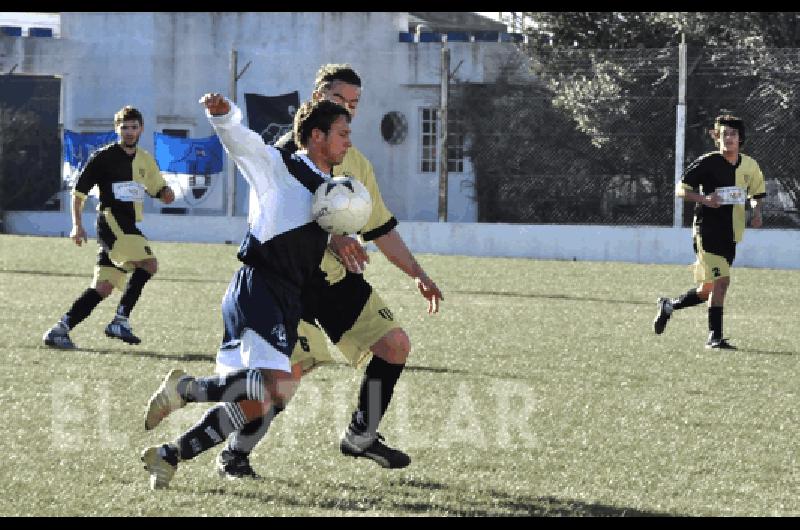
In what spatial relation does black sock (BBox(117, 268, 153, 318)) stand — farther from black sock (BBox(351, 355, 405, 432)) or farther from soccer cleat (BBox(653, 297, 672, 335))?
black sock (BBox(351, 355, 405, 432))

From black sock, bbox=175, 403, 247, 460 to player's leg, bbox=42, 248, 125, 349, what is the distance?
225 inches

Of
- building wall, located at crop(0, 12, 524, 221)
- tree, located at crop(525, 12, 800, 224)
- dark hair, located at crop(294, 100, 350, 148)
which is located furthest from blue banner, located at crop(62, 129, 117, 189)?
dark hair, located at crop(294, 100, 350, 148)

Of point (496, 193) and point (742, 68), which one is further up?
point (742, 68)

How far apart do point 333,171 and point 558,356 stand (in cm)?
509

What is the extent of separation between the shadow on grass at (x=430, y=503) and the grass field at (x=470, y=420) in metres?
0.02

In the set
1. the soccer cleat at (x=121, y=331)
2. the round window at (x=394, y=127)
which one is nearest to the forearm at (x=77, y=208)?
the soccer cleat at (x=121, y=331)

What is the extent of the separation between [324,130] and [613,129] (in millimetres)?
22295

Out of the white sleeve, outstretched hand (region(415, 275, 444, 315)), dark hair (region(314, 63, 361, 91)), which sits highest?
dark hair (region(314, 63, 361, 91))

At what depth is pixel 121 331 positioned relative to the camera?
39.6 ft

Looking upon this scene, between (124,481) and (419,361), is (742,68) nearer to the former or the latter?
(419,361)

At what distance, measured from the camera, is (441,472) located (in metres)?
6.75

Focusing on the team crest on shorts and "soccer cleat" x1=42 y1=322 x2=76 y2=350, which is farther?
"soccer cleat" x1=42 y1=322 x2=76 y2=350

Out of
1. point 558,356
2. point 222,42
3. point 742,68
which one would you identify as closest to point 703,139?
point 742,68

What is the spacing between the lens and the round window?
35.3m
